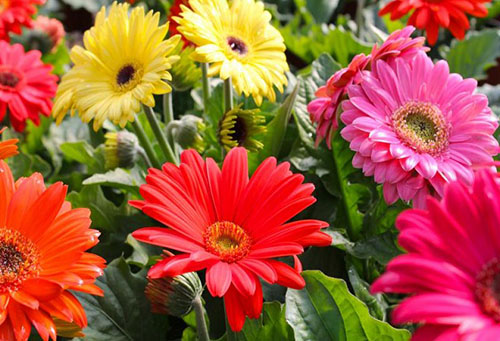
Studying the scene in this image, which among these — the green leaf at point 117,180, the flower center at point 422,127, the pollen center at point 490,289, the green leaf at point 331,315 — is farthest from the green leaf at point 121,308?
the pollen center at point 490,289

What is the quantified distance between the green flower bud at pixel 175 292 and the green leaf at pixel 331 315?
0.10m

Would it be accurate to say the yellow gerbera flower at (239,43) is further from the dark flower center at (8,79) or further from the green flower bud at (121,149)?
the dark flower center at (8,79)

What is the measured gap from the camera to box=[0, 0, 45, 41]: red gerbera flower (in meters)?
1.13

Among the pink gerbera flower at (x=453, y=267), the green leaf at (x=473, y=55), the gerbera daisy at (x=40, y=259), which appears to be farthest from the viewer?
the green leaf at (x=473, y=55)

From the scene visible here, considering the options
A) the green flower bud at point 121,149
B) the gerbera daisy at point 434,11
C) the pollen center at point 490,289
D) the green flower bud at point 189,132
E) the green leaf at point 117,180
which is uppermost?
the gerbera daisy at point 434,11

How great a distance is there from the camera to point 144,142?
2.76 ft

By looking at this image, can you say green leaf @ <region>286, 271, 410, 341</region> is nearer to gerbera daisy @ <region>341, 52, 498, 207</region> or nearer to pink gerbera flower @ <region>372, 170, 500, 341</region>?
gerbera daisy @ <region>341, 52, 498, 207</region>

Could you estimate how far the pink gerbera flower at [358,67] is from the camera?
67 centimetres

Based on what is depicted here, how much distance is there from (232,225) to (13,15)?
0.74 m

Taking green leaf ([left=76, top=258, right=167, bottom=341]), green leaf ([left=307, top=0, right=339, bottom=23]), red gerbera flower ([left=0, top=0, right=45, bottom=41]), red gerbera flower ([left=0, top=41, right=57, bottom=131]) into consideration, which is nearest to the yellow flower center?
green leaf ([left=76, top=258, right=167, bottom=341])

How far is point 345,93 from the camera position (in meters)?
0.69

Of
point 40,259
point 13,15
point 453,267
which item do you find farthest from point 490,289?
point 13,15

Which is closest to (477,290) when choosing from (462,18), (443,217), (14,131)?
(443,217)

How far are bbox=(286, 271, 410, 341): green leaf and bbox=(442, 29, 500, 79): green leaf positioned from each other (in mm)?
822
